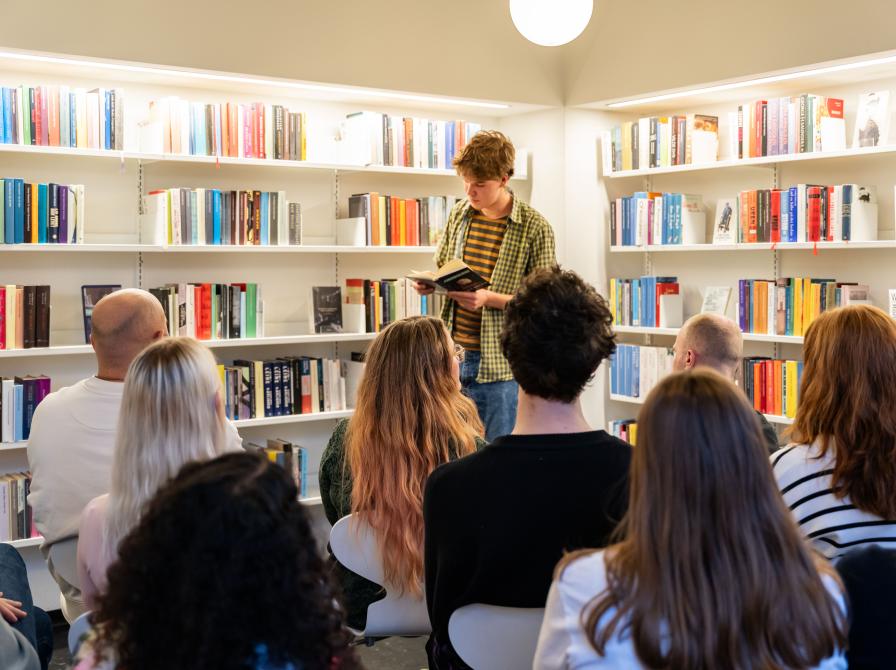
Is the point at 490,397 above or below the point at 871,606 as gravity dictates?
above

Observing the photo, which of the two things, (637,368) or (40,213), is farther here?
(637,368)

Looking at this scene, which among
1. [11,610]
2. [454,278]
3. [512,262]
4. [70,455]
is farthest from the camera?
[512,262]

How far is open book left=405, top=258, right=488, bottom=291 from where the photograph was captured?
4.00 m

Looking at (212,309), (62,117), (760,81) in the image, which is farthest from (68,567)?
(760,81)

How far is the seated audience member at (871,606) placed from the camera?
1.56m

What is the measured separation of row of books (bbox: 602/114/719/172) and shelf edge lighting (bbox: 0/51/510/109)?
62 centimetres

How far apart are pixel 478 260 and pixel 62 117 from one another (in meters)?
1.80

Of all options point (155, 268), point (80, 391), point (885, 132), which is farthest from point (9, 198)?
point (885, 132)

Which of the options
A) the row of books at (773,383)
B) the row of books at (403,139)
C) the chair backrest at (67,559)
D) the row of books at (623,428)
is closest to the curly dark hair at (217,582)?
the chair backrest at (67,559)

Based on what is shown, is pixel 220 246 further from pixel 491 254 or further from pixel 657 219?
pixel 657 219

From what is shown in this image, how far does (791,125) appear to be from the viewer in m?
4.48

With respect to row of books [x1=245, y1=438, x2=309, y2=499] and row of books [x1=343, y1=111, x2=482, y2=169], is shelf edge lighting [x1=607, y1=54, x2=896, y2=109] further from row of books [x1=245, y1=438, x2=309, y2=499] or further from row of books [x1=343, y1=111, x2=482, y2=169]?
row of books [x1=245, y1=438, x2=309, y2=499]

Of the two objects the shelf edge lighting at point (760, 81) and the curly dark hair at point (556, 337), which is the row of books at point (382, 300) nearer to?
the shelf edge lighting at point (760, 81)

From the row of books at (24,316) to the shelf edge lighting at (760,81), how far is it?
116 inches
